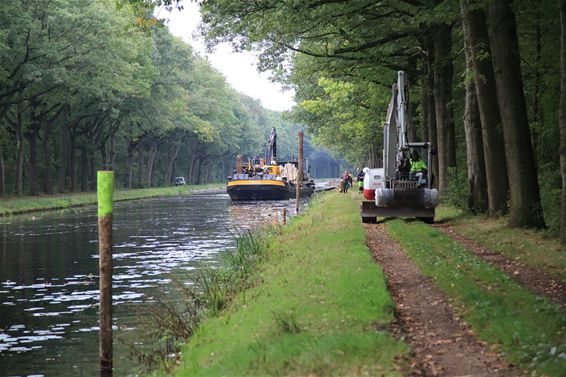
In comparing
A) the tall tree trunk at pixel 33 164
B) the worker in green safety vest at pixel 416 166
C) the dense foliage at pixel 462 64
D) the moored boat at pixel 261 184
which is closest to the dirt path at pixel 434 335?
the dense foliage at pixel 462 64

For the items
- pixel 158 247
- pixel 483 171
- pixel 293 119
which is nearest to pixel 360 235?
pixel 483 171

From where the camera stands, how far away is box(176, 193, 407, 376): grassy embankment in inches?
338

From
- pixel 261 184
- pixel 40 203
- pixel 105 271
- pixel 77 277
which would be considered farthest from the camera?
pixel 261 184

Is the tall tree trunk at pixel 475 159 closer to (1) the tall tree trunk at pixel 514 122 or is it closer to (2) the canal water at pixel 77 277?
(1) the tall tree trunk at pixel 514 122

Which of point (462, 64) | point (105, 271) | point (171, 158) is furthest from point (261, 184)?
point (105, 271)

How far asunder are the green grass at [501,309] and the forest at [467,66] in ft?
9.86

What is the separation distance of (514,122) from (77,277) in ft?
38.5

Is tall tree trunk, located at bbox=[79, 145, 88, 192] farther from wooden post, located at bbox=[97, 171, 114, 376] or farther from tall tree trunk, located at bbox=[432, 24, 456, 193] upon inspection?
wooden post, located at bbox=[97, 171, 114, 376]

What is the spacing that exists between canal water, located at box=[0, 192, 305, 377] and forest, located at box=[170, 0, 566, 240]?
7302mm

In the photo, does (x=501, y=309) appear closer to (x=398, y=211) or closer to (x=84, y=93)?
(x=398, y=211)

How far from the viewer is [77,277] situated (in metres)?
21.8

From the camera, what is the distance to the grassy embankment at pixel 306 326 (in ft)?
28.2

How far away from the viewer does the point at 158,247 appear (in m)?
28.9

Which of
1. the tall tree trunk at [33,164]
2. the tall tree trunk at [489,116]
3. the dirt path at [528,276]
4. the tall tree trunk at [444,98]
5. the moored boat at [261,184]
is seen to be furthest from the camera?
the moored boat at [261,184]
